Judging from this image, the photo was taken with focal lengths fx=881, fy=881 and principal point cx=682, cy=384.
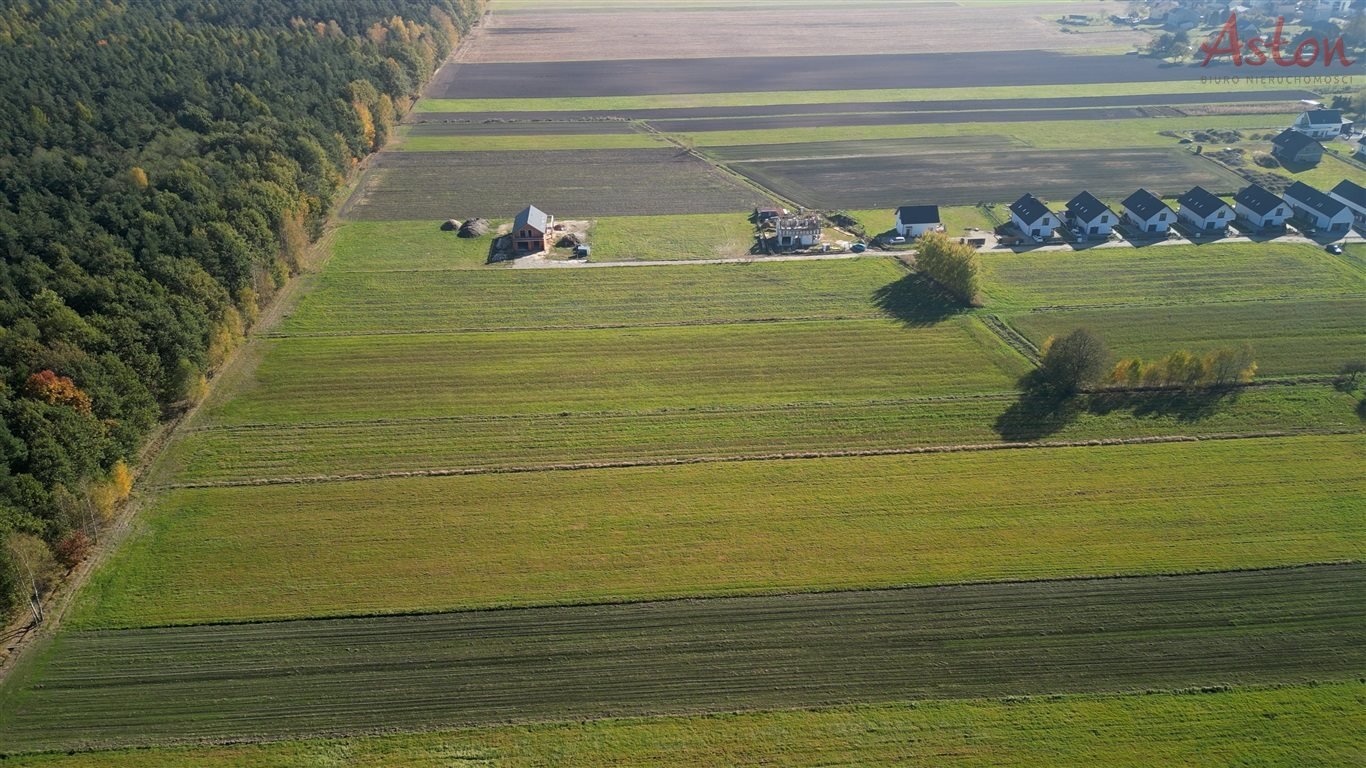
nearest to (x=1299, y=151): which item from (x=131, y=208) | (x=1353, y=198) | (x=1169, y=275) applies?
(x=1353, y=198)

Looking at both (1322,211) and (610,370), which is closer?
(610,370)

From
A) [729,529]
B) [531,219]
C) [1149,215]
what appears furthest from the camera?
[531,219]

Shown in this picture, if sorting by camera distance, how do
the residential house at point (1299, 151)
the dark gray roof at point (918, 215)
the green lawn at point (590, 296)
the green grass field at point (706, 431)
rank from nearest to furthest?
the green grass field at point (706, 431)
the green lawn at point (590, 296)
the dark gray roof at point (918, 215)
the residential house at point (1299, 151)

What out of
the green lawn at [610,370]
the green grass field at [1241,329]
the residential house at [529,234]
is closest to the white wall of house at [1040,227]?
the green grass field at [1241,329]

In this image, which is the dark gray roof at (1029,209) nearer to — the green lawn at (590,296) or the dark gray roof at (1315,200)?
the green lawn at (590,296)

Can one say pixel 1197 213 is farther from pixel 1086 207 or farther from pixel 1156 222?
pixel 1086 207
